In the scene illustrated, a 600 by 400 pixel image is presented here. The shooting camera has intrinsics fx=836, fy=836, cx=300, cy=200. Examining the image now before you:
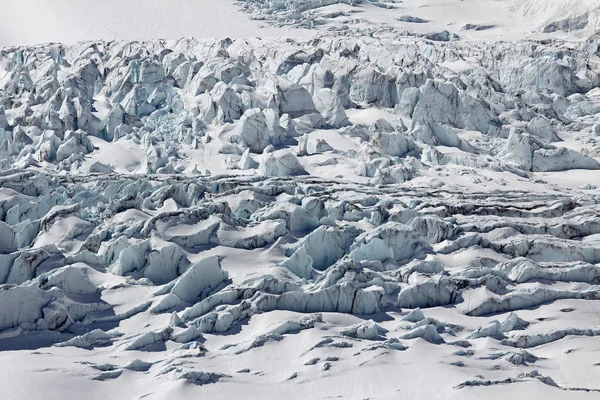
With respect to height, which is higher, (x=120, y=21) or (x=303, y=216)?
(x=120, y=21)

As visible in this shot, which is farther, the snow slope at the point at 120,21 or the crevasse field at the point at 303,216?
the snow slope at the point at 120,21

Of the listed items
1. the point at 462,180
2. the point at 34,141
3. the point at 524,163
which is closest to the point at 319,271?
the point at 462,180

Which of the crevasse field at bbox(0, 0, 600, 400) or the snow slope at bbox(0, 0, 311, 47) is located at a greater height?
the snow slope at bbox(0, 0, 311, 47)

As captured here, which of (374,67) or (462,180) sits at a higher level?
(374,67)

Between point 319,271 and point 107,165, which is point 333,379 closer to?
point 319,271

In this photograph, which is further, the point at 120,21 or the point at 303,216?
the point at 120,21

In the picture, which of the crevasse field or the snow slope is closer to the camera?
the crevasse field

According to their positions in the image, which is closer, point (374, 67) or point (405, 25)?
point (374, 67)

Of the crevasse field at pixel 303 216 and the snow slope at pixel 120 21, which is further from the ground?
the snow slope at pixel 120 21
